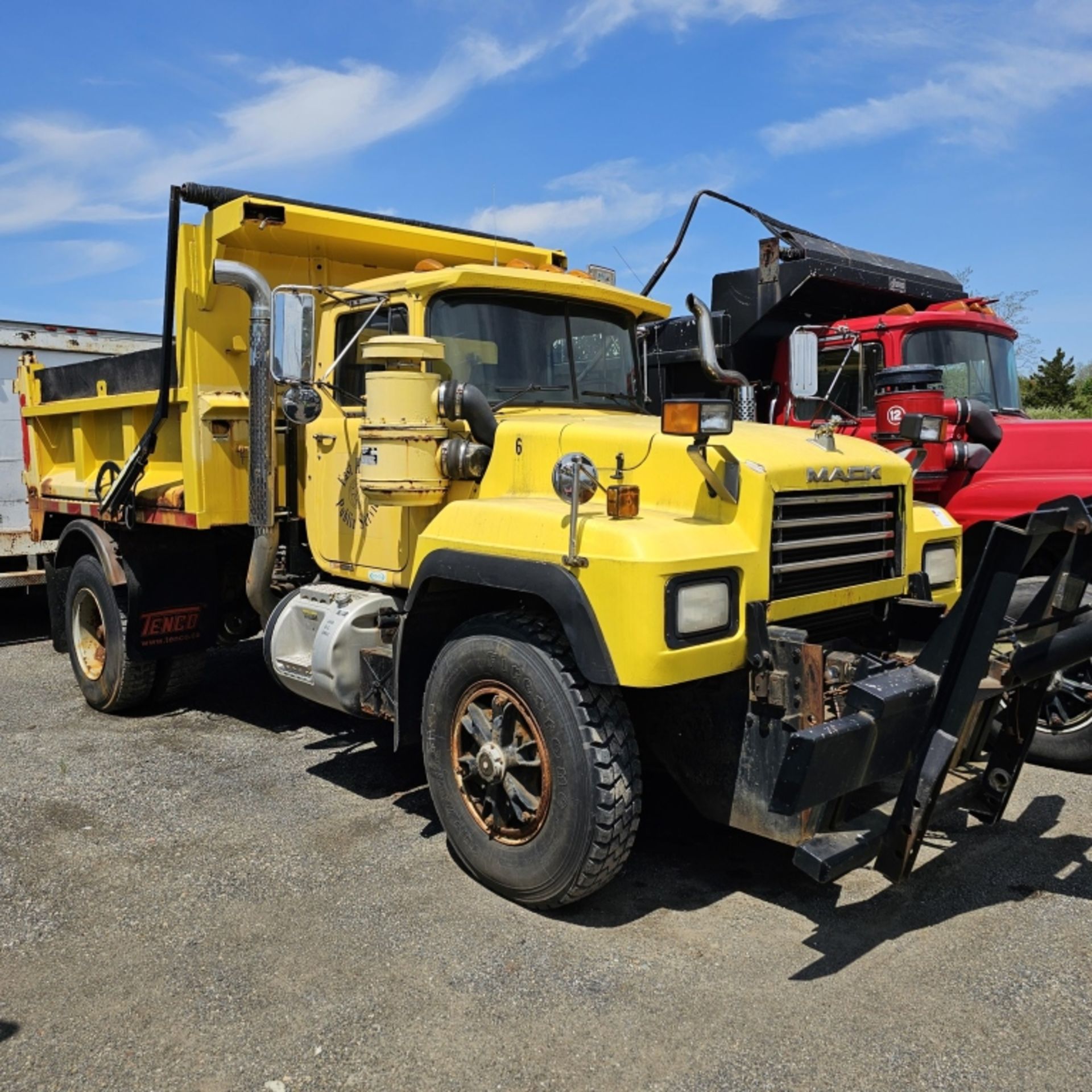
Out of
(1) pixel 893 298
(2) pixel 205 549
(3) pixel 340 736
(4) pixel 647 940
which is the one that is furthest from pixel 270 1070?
(1) pixel 893 298

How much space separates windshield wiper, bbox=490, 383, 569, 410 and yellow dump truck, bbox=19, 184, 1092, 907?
0.01 metres

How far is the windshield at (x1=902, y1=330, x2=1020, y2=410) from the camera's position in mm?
6977

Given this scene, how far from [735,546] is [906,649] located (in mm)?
1308

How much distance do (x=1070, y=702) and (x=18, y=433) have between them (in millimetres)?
9001

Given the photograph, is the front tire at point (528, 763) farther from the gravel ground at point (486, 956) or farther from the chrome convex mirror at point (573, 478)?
the chrome convex mirror at point (573, 478)

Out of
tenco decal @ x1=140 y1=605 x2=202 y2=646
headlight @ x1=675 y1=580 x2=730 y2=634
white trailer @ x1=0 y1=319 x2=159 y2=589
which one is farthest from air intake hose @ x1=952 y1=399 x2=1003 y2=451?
white trailer @ x1=0 y1=319 x2=159 y2=589

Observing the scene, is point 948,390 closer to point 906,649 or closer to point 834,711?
point 906,649

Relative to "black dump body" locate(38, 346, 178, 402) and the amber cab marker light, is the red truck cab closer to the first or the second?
the amber cab marker light

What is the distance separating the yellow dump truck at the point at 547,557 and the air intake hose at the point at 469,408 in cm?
1

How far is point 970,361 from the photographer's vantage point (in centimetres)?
717

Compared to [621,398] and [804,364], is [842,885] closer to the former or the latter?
[804,364]

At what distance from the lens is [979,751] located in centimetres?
408

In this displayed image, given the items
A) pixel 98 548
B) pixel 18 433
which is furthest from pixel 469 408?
pixel 18 433

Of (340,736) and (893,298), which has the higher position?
(893,298)
